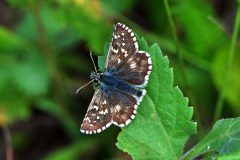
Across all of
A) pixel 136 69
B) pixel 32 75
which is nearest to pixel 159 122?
pixel 136 69

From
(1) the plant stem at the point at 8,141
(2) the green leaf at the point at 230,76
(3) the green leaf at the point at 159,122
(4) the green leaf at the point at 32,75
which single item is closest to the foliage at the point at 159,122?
(3) the green leaf at the point at 159,122

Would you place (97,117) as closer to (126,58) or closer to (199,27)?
(126,58)

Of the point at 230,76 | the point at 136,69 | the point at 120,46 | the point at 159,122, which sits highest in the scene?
the point at 120,46

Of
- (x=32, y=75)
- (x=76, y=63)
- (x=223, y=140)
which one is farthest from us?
(x=76, y=63)

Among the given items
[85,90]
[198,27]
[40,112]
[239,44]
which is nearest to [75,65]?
[85,90]

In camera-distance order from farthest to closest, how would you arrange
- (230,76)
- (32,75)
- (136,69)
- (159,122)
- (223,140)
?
(32,75) → (230,76) → (136,69) → (159,122) → (223,140)

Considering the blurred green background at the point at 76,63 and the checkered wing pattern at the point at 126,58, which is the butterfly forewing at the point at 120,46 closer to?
the checkered wing pattern at the point at 126,58

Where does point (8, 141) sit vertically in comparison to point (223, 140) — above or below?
above
